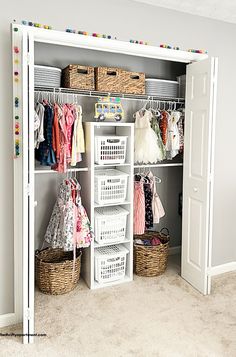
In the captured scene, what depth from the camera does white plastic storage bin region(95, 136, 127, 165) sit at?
10.1ft

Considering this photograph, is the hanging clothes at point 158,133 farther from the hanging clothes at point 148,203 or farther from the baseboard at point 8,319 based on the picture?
the baseboard at point 8,319

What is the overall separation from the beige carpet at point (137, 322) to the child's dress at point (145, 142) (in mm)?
1248

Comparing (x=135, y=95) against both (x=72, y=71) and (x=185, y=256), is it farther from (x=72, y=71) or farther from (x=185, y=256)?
(x=185, y=256)

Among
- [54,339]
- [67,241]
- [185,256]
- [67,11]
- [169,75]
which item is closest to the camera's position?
[54,339]

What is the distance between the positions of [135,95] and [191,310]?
6.83 ft

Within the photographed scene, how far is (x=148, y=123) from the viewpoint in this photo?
131 inches

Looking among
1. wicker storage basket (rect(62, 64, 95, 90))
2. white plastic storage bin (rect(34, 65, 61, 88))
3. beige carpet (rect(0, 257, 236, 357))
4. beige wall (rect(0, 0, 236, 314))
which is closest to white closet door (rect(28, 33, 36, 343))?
beige carpet (rect(0, 257, 236, 357))

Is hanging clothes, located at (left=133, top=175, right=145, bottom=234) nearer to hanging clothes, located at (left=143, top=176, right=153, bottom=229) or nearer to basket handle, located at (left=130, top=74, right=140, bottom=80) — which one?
hanging clothes, located at (left=143, top=176, right=153, bottom=229)

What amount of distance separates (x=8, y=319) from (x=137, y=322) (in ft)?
3.35

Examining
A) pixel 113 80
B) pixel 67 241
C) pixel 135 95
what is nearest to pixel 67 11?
pixel 113 80

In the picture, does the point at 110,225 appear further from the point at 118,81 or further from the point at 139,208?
the point at 118,81

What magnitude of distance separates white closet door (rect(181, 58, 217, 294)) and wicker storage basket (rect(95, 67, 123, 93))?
68 centimetres

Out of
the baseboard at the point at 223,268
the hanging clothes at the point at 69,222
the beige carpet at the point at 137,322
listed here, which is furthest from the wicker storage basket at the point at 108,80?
the baseboard at the point at 223,268

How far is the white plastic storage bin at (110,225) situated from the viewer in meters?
3.15
